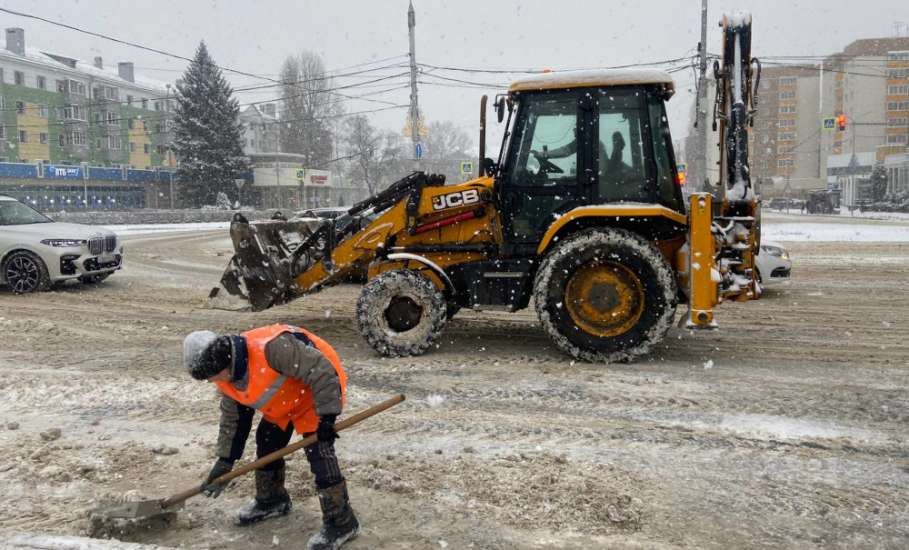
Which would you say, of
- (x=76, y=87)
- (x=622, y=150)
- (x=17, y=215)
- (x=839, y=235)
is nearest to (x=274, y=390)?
(x=622, y=150)

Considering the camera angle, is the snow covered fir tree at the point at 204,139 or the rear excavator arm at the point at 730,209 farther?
the snow covered fir tree at the point at 204,139

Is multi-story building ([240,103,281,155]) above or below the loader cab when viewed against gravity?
above

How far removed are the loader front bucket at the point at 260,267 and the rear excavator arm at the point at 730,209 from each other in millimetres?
3937

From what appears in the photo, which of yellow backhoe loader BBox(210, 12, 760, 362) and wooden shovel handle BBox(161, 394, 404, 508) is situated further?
yellow backhoe loader BBox(210, 12, 760, 362)

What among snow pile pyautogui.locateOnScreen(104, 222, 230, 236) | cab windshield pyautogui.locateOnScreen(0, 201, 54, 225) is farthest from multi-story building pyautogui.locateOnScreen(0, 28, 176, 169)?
cab windshield pyautogui.locateOnScreen(0, 201, 54, 225)

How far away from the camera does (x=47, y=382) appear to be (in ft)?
21.0

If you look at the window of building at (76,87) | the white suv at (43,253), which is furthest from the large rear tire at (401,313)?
the window of building at (76,87)

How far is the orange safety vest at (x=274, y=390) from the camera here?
342cm

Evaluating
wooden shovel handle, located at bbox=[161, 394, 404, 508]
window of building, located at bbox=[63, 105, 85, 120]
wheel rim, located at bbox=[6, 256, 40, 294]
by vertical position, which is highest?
window of building, located at bbox=[63, 105, 85, 120]

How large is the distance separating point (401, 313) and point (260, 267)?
6.28 ft

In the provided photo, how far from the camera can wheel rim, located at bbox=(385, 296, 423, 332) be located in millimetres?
7117

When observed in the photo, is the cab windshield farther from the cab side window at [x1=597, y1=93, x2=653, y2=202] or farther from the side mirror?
the cab side window at [x1=597, y1=93, x2=653, y2=202]

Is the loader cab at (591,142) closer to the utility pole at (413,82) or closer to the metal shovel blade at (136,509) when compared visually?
the metal shovel blade at (136,509)

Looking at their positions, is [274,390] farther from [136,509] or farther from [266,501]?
[136,509]
